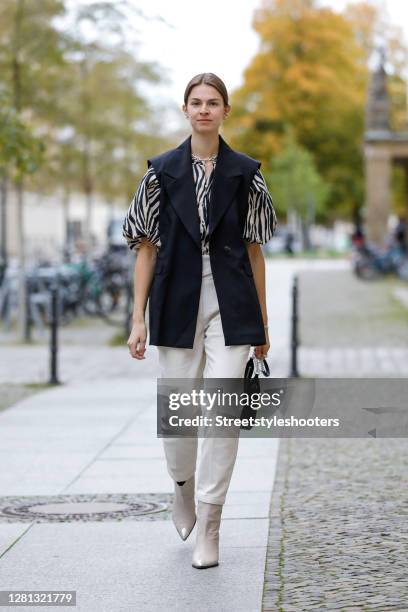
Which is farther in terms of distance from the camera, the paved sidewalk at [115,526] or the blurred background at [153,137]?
the blurred background at [153,137]

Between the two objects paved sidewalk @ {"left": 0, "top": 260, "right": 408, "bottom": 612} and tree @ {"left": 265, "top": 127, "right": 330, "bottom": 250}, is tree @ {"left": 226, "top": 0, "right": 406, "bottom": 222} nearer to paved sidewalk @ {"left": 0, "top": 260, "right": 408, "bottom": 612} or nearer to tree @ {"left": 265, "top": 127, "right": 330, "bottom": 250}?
tree @ {"left": 265, "top": 127, "right": 330, "bottom": 250}

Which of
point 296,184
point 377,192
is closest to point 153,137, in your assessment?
point 377,192

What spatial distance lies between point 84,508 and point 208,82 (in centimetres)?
255

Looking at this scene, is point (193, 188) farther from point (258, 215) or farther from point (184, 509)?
point (184, 509)

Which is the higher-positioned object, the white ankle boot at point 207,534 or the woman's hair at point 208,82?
the woman's hair at point 208,82

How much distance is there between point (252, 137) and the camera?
236ft

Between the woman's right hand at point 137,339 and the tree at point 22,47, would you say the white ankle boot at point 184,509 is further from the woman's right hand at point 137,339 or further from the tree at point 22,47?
the tree at point 22,47

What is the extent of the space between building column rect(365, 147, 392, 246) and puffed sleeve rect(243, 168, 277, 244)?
119 feet

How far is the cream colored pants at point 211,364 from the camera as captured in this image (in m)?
5.62

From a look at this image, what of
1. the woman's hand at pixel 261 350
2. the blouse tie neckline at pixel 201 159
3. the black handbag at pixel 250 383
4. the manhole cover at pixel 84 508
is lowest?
the manhole cover at pixel 84 508

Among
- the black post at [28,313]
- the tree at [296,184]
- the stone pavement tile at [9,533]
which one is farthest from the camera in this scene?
the tree at [296,184]

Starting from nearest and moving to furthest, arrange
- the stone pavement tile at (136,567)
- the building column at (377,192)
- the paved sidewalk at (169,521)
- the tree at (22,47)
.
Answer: the stone pavement tile at (136,567) < the paved sidewalk at (169,521) < the tree at (22,47) < the building column at (377,192)

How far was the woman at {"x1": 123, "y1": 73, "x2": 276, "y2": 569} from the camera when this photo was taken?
18.4 feet

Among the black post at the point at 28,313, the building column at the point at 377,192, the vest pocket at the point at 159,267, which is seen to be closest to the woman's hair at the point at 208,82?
the vest pocket at the point at 159,267
